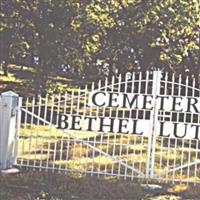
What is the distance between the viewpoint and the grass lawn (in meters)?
A: 8.30

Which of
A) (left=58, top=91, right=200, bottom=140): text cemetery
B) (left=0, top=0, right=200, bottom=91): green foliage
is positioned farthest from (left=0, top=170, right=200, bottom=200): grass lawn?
(left=0, top=0, right=200, bottom=91): green foliage

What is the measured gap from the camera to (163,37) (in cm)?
2159

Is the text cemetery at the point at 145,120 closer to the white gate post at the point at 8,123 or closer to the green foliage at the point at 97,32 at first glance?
the white gate post at the point at 8,123

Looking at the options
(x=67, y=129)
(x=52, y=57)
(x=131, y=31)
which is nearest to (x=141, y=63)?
(x=131, y=31)

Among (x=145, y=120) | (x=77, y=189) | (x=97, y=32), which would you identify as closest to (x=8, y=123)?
(x=77, y=189)

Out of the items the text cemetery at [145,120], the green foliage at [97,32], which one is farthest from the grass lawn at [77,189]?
the green foliage at [97,32]

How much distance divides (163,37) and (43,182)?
1352cm

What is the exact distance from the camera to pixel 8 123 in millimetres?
9453

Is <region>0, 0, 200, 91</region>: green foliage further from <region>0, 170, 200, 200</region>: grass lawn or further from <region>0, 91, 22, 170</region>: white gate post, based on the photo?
<region>0, 170, 200, 200</region>: grass lawn

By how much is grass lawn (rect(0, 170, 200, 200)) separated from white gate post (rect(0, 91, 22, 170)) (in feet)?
1.27

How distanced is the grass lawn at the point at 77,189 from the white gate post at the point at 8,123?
0.39m

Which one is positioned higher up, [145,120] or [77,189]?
[145,120]

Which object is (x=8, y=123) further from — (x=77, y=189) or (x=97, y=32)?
(x=97, y=32)

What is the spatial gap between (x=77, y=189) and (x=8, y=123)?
167cm
